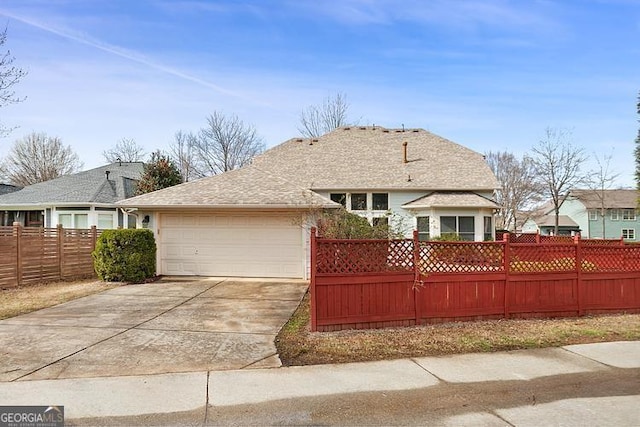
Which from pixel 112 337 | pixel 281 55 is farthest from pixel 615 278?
pixel 281 55

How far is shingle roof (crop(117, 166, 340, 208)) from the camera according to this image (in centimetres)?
1265

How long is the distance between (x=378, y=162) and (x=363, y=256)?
15275mm

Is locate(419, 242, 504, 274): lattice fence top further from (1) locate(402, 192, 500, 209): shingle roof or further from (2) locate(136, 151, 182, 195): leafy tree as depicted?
(2) locate(136, 151, 182, 195): leafy tree

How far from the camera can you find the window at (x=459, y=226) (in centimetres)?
1916

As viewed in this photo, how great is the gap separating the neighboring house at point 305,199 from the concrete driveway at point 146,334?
2.63m

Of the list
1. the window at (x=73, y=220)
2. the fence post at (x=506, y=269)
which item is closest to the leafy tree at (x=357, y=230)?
the fence post at (x=506, y=269)

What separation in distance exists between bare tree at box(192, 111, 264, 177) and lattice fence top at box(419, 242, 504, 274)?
3207cm

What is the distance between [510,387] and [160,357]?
170 inches

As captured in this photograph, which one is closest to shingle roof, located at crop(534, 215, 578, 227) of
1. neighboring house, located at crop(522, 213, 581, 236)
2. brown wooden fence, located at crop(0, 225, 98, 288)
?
neighboring house, located at crop(522, 213, 581, 236)

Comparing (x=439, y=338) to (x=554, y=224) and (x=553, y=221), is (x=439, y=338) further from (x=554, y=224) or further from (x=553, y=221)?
(x=553, y=221)

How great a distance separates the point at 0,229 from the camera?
39.5 feet

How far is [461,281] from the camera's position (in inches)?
300

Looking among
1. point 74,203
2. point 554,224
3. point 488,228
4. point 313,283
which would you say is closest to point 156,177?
point 74,203

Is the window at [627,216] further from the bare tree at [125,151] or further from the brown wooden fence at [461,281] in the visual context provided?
the bare tree at [125,151]
